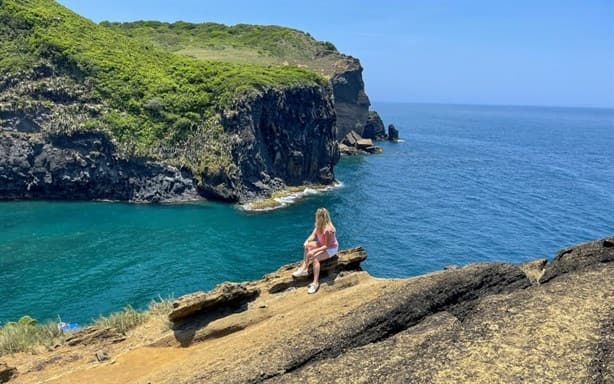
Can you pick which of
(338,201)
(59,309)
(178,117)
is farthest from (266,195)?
(59,309)

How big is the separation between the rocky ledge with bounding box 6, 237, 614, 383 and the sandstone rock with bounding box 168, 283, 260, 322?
40 mm

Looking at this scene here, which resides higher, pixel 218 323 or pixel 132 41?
pixel 132 41

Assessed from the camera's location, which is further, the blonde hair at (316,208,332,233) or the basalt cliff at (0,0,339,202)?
the basalt cliff at (0,0,339,202)

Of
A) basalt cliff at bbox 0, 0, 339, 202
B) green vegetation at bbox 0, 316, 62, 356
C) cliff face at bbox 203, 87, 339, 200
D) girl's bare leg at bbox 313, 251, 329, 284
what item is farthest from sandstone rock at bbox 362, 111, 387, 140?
green vegetation at bbox 0, 316, 62, 356

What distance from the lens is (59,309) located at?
134 feet

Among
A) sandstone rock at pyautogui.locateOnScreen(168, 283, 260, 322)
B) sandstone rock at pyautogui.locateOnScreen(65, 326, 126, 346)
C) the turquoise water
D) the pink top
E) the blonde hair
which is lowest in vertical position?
the turquoise water

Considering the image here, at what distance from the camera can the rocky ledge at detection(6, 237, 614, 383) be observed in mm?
9391

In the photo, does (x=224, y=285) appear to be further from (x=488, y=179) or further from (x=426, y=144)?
(x=426, y=144)

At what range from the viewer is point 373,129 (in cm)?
17188

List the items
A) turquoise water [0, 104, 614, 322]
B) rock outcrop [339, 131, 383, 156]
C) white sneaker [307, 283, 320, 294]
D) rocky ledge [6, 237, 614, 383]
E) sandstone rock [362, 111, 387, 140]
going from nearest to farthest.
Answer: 1. rocky ledge [6, 237, 614, 383]
2. white sneaker [307, 283, 320, 294]
3. turquoise water [0, 104, 614, 322]
4. rock outcrop [339, 131, 383, 156]
5. sandstone rock [362, 111, 387, 140]

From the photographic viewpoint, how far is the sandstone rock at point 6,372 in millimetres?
14422

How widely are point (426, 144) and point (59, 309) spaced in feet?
458

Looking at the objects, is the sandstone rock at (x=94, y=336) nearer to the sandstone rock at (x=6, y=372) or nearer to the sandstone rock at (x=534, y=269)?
the sandstone rock at (x=6, y=372)

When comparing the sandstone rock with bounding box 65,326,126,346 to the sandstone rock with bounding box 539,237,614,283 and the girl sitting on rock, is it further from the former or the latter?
the sandstone rock with bounding box 539,237,614,283
